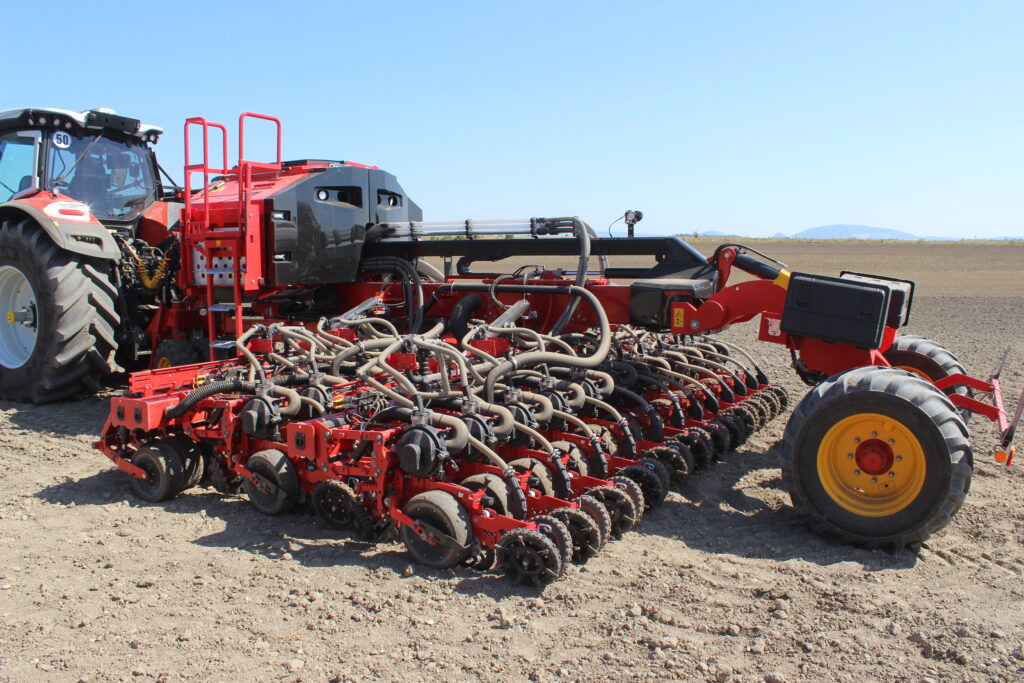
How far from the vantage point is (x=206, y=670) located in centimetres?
274

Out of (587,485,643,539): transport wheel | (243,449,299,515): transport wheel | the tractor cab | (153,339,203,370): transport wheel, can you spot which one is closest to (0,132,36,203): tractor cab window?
the tractor cab

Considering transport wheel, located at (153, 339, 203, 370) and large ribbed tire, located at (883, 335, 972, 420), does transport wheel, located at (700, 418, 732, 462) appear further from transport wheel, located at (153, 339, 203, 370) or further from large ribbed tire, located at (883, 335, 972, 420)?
transport wheel, located at (153, 339, 203, 370)

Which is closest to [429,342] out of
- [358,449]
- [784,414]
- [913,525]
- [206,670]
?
[358,449]

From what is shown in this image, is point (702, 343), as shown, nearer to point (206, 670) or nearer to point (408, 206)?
point (408, 206)

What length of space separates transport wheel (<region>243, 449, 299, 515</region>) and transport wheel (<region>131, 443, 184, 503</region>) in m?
0.50

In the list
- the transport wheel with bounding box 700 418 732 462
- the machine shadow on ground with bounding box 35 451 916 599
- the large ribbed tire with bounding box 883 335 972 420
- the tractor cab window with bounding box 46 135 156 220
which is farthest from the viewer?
the tractor cab window with bounding box 46 135 156 220

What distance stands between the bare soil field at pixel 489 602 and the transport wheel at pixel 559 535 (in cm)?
12

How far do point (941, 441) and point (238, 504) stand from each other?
11.4 feet

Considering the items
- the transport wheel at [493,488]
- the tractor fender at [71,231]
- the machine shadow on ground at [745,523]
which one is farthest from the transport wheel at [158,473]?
the tractor fender at [71,231]

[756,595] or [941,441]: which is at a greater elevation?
[941,441]

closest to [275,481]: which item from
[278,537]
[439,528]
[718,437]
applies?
[278,537]

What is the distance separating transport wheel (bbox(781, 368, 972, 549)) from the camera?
3654mm

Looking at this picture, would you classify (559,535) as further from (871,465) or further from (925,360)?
(925,360)

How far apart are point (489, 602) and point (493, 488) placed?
0.59m
